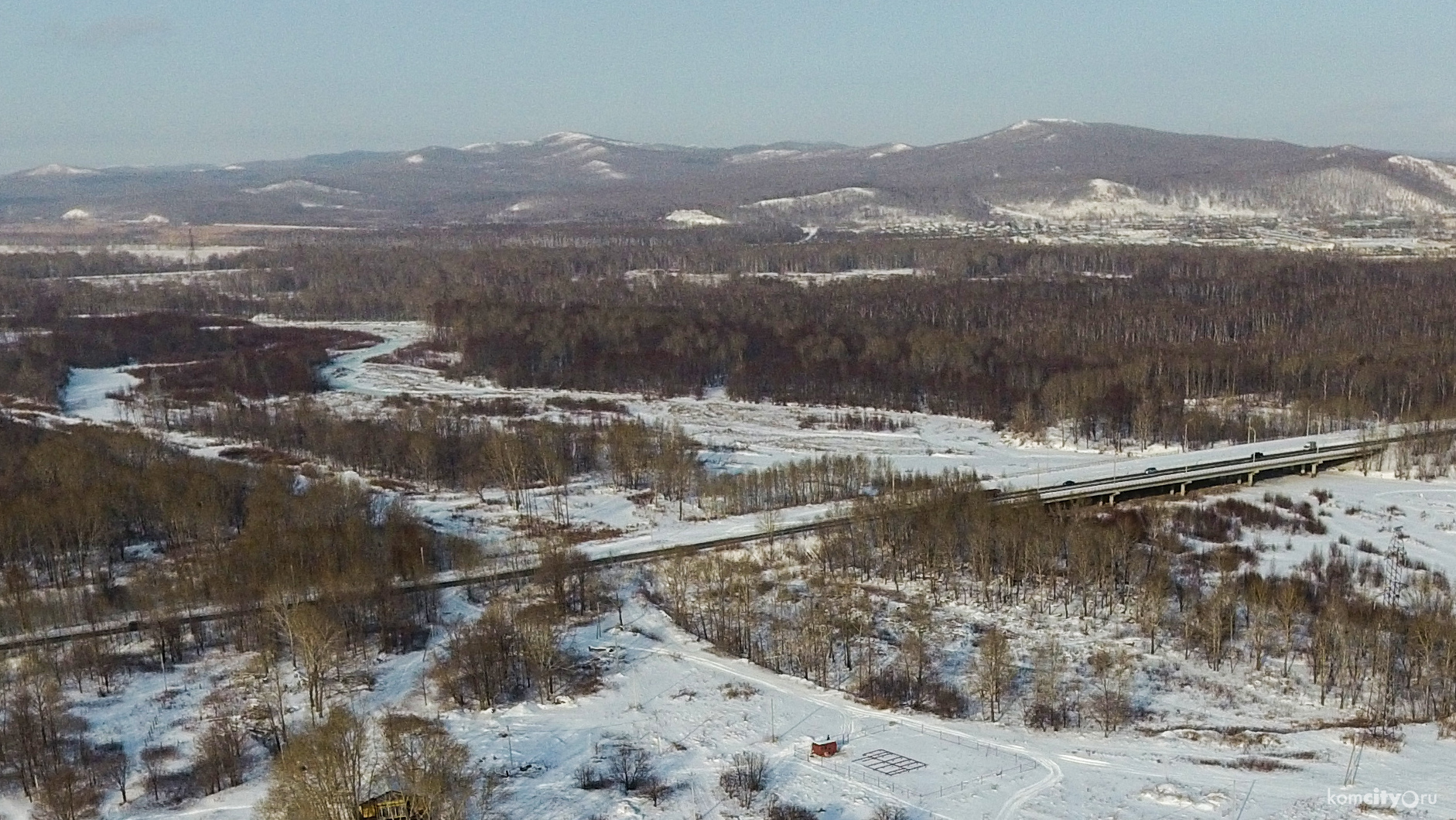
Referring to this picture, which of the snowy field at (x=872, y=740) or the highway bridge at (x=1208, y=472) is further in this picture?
the highway bridge at (x=1208, y=472)

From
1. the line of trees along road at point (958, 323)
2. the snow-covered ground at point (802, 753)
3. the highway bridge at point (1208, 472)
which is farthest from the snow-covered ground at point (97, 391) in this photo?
the highway bridge at point (1208, 472)

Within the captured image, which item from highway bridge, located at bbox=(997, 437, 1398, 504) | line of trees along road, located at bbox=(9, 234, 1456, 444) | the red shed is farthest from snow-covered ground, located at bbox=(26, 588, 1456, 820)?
line of trees along road, located at bbox=(9, 234, 1456, 444)

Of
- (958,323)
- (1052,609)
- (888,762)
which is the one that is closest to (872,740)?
(888,762)

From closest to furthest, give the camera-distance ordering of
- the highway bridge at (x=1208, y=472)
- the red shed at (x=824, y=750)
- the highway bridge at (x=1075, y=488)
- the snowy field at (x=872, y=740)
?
1. the snowy field at (x=872, y=740)
2. the red shed at (x=824, y=750)
3. the highway bridge at (x=1075, y=488)
4. the highway bridge at (x=1208, y=472)

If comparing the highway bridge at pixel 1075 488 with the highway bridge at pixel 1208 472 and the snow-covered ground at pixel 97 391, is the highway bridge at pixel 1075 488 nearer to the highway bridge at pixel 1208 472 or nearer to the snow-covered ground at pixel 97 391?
the highway bridge at pixel 1208 472

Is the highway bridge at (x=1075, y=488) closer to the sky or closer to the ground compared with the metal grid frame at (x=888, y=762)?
closer to the sky
